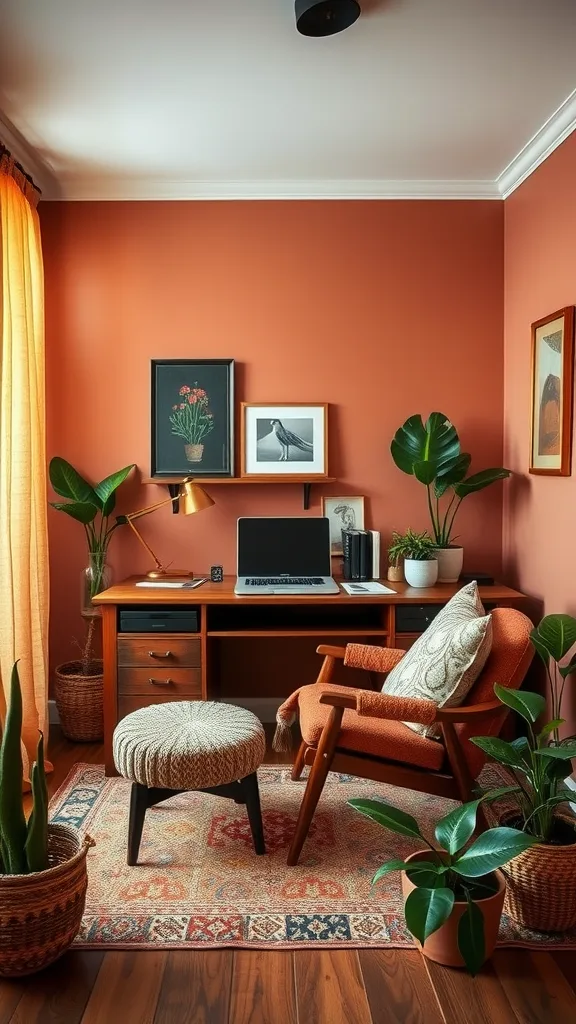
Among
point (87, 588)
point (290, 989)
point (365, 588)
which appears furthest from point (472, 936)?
point (87, 588)

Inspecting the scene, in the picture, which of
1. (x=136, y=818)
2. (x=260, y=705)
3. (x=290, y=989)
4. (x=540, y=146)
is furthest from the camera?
(x=260, y=705)

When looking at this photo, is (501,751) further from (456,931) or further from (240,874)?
(240,874)

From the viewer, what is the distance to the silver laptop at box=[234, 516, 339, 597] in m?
3.70

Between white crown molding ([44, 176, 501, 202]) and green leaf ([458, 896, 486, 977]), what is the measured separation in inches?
122

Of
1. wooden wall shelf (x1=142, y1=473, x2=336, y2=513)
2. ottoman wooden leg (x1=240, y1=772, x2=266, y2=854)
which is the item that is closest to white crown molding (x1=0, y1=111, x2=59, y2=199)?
wooden wall shelf (x1=142, y1=473, x2=336, y2=513)

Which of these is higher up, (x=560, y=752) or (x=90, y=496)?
(x=90, y=496)

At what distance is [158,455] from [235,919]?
2.20 meters

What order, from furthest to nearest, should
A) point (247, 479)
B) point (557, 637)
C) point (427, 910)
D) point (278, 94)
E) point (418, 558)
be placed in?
1. point (247, 479)
2. point (418, 558)
3. point (278, 94)
4. point (557, 637)
5. point (427, 910)

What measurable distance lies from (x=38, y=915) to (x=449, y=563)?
232 centimetres

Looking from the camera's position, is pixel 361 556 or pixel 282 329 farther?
pixel 282 329

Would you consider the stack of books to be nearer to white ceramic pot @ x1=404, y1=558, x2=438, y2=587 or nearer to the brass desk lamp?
white ceramic pot @ x1=404, y1=558, x2=438, y2=587

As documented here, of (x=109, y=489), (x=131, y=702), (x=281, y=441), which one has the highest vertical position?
(x=281, y=441)

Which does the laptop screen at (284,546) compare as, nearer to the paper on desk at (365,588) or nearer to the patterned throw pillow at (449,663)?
the paper on desk at (365,588)

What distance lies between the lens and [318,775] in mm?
2539
